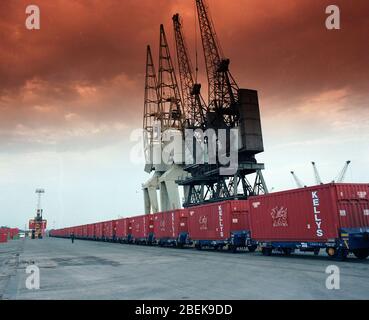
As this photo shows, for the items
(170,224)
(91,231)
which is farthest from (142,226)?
(91,231)

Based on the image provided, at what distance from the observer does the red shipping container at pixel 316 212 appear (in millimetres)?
17969

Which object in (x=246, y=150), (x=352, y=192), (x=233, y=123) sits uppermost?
(x=233, y=123)

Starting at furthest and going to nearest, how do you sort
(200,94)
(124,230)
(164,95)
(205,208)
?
(164,95), (200,94), (124,230), (205,208)

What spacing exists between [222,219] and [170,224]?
11405 mm

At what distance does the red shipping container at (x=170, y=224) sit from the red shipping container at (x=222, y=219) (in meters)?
3.84

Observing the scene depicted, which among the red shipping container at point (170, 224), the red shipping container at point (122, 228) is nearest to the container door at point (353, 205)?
the red shipping container at point (170, 224)

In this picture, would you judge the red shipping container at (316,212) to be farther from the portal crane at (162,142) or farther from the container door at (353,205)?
the portal crane at (162,142)

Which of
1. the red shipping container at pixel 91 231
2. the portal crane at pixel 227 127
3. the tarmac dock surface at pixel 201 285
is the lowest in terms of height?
the tarmac dock surface at pixel 201 285

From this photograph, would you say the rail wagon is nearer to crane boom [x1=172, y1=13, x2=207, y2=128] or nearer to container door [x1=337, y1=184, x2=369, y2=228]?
container door [x1=337, y1=184, x2=369, y2=228]

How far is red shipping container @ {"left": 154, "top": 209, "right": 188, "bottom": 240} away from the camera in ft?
117

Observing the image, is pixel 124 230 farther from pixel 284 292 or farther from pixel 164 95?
pixel 284 292
